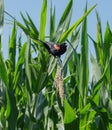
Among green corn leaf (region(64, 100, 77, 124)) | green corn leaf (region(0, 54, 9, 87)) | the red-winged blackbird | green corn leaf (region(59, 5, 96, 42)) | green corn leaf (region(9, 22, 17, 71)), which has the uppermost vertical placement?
green corn leaf (region(59, 5, 96, 42))

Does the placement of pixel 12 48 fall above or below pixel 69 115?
above

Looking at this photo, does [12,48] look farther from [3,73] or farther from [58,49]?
[58,49]

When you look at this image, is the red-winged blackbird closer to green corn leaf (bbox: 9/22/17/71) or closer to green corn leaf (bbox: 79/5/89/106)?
green corn leaf (bbox: 79/5/89/106)

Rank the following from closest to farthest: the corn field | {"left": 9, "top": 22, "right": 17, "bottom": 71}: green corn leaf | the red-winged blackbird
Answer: the red-winged blackbird, the corn field, {"left": 9, "top": 22, "right": 17, "bottom": 71}: green corn leaf

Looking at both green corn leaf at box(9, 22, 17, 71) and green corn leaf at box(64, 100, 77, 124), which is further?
green corn leaf at box(9, 22, 17, 71)

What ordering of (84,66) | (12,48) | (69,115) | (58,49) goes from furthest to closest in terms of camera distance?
(12,48) → (84,66) → (69,115) → (58,49)

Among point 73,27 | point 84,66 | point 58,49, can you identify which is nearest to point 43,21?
point 73,27

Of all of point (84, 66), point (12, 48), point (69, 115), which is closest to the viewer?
point (69, 115)

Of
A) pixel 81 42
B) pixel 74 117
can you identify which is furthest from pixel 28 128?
pixel 81 42

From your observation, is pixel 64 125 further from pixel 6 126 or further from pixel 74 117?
pixel 6 126

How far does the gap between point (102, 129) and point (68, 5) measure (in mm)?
509

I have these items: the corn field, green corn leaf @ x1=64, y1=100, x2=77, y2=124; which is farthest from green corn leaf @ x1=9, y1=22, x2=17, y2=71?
green corn leaf @ x1=64, y1=100, x2=77, y2=124

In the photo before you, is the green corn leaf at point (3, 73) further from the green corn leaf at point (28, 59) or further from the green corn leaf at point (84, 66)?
the green corn leaf at point (84, 66)

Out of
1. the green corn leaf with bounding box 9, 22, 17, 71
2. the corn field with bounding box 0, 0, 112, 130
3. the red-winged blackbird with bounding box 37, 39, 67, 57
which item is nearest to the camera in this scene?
the red-winged blackbird with bounding box 37, 39, 67, 57
